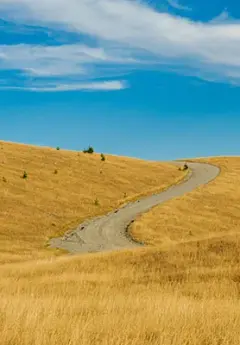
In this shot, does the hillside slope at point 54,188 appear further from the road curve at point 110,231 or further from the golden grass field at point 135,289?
the road curve at point 110,231

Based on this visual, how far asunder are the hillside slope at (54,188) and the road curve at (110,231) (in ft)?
4.92

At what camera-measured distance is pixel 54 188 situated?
67.9 m

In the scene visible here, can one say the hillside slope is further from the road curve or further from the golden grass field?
the road curve

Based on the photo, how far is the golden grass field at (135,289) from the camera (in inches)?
339

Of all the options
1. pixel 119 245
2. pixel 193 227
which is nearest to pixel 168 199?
pixel 193 227

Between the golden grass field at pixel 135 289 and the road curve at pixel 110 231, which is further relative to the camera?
the road curve at pixel 110 231

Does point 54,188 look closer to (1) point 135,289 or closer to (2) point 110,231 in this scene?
(2) point 110,231

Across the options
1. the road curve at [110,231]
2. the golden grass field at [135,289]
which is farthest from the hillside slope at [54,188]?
the road curve at [110,231]

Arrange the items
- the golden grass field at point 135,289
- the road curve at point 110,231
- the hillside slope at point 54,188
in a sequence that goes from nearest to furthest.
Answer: the golden grass field at point 135,289
the road curve at point 110,231
the hillside slope at point 54,188

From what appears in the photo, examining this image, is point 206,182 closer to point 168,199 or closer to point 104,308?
point 168,199

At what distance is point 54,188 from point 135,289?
165 ft

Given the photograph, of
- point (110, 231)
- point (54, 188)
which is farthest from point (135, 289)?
point (54, 188)

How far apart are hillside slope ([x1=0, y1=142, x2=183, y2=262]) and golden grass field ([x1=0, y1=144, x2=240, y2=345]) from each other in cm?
43

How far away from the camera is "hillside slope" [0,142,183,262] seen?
48188mm
